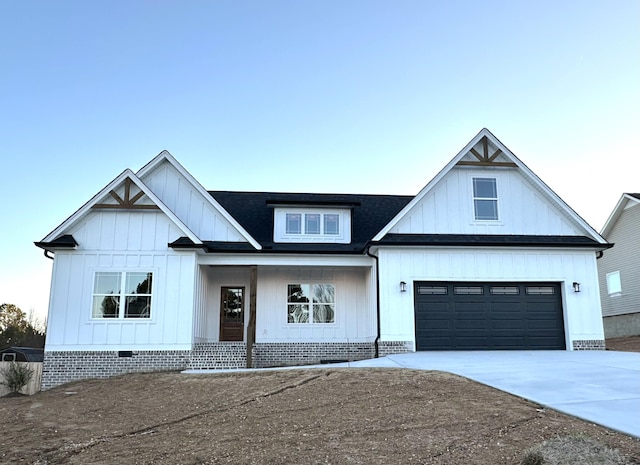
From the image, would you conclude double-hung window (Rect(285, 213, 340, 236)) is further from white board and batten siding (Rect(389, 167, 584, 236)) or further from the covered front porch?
white board and batten siding (Rect(389, 167, 584, 236))

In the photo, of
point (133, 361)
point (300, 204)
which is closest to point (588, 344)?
point (300, 204)

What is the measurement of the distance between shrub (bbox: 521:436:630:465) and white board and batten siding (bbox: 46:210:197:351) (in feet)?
37.6

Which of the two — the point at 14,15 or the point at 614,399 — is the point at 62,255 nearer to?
the point at 14,15

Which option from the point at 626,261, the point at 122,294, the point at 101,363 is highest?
the point at 626,261

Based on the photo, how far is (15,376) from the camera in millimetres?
14734

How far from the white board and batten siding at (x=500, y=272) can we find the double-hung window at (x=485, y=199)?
1289mm

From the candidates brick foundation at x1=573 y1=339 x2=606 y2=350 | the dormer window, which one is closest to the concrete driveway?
brick foundation at x1=573 y1=339 x2=606 y2=350

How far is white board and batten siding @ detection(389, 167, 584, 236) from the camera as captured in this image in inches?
660

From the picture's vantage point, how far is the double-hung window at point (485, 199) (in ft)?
56.0

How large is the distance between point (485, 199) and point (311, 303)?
6.66m

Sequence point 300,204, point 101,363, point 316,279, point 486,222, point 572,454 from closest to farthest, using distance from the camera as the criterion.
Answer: point 572,454, point 101,363, point 486,222, point 316,279, point 300,204

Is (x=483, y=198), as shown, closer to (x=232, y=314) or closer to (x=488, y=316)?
(x=488, y=316)

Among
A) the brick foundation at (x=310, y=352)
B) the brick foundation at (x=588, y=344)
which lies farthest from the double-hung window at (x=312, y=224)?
the brick foundation at (x=588, y=344)

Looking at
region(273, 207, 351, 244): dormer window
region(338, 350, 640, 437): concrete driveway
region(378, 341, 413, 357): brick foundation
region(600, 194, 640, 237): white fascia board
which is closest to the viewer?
region(338, 350, 640, 437): concrete driveway
